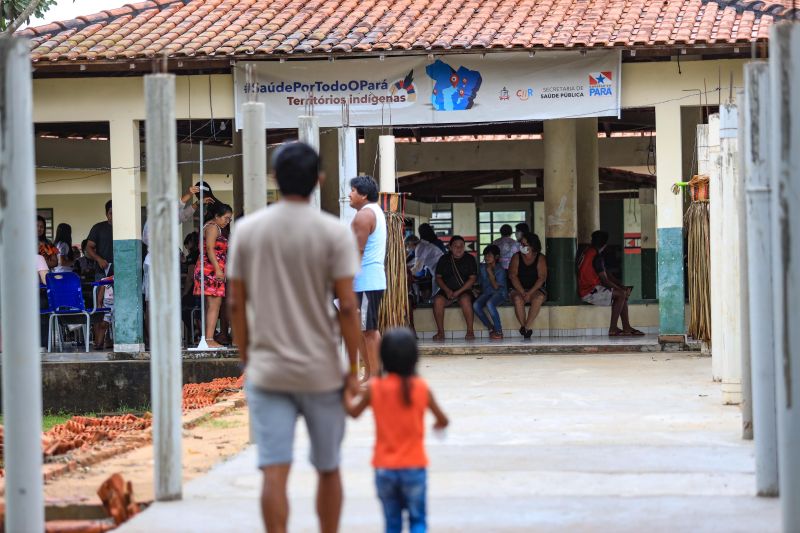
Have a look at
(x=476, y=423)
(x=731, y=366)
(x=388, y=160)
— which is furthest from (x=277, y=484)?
(x=388, y=160)

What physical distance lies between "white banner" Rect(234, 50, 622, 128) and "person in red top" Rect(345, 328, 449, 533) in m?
10.9

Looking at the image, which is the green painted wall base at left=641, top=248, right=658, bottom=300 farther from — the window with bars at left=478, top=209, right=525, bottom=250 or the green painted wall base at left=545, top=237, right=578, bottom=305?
the window with bars at left=478, top=209, right=525, bottom=250

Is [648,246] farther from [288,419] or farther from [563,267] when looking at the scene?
[288,419]

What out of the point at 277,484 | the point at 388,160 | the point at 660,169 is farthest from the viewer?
the point at 660,169

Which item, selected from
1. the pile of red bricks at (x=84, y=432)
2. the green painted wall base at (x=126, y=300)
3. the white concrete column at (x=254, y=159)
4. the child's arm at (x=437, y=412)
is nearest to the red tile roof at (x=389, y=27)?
the green painted wall base at (x=126, y=300)

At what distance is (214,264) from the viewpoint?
49.1 ft

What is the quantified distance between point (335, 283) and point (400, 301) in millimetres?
9954

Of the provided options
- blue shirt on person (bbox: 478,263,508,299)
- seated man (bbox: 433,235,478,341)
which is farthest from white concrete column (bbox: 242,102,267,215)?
blue shirt on person (bbox: 478,263,508,299)

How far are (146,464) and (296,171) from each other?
349cm

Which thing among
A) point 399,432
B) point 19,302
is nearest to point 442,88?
point 19,302

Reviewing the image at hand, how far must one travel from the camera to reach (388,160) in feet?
45.7

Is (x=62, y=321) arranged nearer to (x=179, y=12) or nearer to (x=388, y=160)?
(x=179, y=12)

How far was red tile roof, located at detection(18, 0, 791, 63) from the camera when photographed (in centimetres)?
1530

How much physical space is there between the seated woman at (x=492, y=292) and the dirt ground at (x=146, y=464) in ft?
26.2
